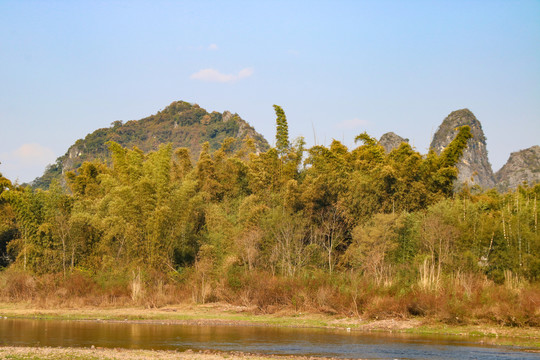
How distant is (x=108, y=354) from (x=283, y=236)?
2070 centimetres

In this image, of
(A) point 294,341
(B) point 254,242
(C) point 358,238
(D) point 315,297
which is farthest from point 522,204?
(A) point 294,341

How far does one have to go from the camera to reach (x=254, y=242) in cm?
3775

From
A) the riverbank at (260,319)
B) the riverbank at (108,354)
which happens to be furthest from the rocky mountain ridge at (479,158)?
the riverbank at (108,354)

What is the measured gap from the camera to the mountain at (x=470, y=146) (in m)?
102

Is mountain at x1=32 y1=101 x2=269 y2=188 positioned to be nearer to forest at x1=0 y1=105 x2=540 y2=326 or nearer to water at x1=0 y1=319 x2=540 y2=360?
forest at x1=0 y1=105 x2=540 y2=326

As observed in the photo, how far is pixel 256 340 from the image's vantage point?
76.9ft

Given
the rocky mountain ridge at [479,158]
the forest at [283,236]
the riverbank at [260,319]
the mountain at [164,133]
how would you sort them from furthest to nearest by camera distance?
the mountain at [164,133]
the rocky mountain ridge at [479,158]
the forest at [283,236]
the riverbank at [260,319]

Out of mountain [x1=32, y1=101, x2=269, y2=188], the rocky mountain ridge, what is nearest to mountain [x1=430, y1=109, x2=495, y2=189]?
the rocky mountain ridge

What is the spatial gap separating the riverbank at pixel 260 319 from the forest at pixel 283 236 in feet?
2.84

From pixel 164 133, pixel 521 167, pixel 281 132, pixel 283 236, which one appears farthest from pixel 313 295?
pixel 164 133

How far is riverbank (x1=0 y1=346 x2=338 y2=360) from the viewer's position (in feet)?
57.2

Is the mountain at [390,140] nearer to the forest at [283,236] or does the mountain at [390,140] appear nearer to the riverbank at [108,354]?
the forest at [283,236]

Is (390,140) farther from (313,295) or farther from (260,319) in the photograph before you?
(260,319)

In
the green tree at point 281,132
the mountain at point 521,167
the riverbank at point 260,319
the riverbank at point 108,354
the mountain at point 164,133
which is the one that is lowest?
the riverbank at point 260,319
